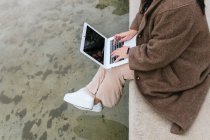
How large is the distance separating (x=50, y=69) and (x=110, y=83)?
29.1 inches

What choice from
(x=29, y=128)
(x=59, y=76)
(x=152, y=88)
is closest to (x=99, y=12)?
(x=59, y=76)

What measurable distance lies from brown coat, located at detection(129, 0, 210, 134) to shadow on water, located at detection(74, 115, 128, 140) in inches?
15.7

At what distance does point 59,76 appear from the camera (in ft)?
6.52

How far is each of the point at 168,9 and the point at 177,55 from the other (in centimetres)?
18

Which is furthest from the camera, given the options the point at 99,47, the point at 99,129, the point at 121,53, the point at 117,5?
the point at 117,5

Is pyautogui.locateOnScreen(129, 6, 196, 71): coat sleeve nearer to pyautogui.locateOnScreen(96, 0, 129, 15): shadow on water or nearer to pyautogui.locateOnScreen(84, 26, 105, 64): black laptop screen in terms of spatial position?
pyautogui.locateOnScreen(84, 26, 105, 64): black laptop screen

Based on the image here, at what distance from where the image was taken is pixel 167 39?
116 centimetres

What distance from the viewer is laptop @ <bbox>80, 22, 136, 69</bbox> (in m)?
1.39

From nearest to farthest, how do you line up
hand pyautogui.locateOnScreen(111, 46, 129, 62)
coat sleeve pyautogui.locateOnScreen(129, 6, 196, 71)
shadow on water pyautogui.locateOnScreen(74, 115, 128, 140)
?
coat sleeve pyautogui.locateOnScreen(129, 6, 196, 71), hand pyautogui.locateOnScreen(111, 46, 129, 62), shadow on water pyautogui.locateOnScreen(74, 115, 128, 140)

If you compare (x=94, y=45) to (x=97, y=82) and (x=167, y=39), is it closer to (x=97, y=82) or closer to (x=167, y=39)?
(x=97, y=82)

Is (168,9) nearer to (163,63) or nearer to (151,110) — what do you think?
(163,63)

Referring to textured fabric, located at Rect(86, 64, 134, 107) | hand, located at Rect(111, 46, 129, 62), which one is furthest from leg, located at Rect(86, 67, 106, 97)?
hand, located at Rect(111, 46, 129, 62)

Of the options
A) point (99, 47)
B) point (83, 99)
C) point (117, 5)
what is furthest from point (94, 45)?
point (117, 5)

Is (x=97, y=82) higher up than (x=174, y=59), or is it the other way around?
(x=174, y=59)
